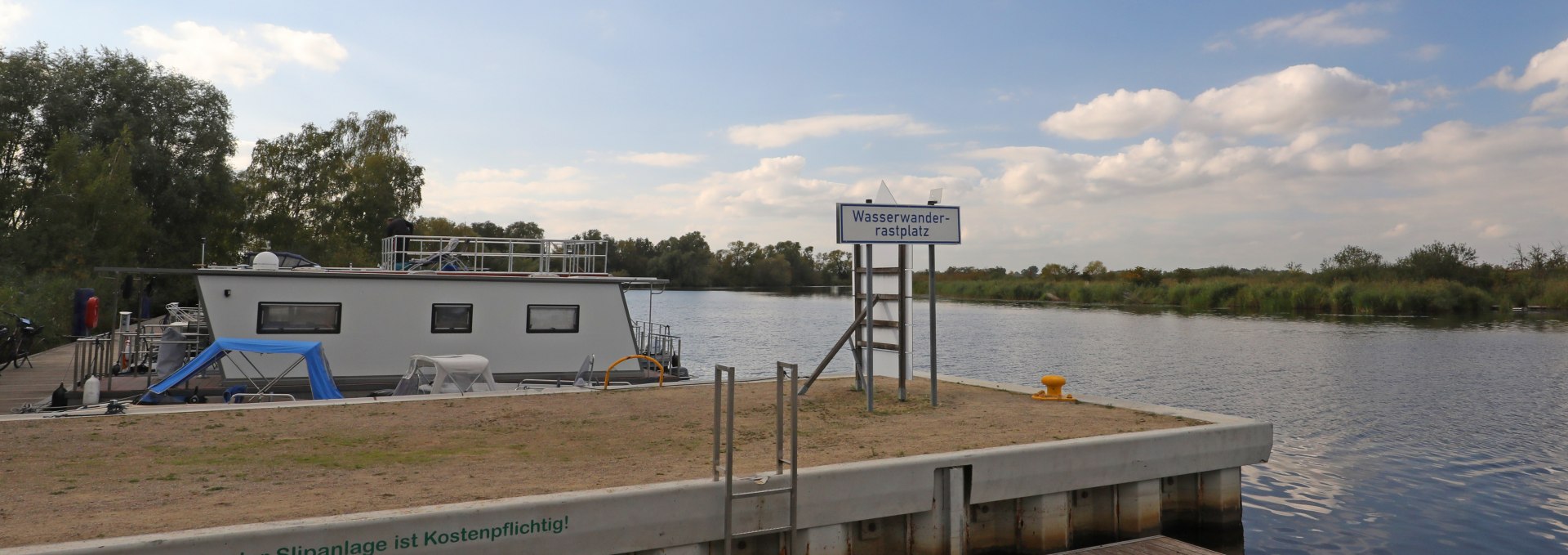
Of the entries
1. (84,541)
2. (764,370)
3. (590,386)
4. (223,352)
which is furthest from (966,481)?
(764,370)

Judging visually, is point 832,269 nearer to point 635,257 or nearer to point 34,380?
point 635,257

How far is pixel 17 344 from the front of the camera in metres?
17.2

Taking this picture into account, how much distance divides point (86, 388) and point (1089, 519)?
1211 centimetres

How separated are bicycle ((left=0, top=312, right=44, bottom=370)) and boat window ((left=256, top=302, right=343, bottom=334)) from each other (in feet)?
19.4

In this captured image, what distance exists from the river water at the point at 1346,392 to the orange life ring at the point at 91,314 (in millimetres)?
16069

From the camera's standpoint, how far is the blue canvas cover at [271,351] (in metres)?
12.3

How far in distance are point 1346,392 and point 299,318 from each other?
2210 centimetres

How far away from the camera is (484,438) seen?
9141 mm

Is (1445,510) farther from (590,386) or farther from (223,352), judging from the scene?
(223,352)

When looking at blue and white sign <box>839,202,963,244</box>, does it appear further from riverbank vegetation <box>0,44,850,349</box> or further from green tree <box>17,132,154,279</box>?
green tree <box>17,132,154,279</box>

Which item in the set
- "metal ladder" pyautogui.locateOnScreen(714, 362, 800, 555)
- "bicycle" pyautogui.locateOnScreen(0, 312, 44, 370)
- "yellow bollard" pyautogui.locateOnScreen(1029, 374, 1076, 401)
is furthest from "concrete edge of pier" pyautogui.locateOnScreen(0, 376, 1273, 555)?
"bicycle" pyautogui.locateOnScreen(0, 312, 44, 370)

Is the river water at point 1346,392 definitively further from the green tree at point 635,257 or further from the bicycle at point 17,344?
the green tree at point 635,257

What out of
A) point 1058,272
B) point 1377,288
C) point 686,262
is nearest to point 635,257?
point 686,262

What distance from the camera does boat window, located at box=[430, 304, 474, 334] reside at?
16062mm
